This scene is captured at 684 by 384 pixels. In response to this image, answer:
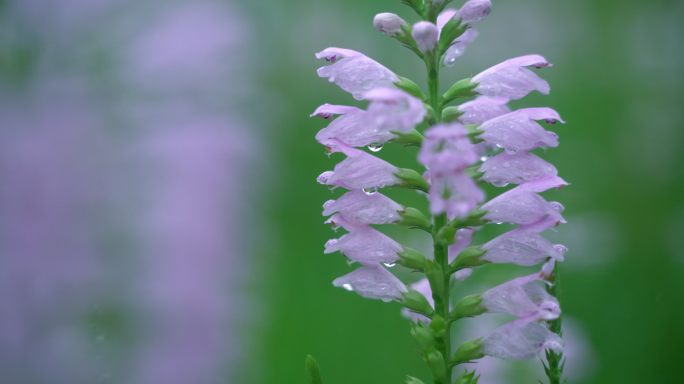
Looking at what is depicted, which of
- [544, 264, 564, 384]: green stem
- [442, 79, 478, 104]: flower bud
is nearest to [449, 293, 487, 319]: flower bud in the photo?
[544, 264, 564, 384]: green stem

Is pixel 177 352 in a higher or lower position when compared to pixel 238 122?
lower

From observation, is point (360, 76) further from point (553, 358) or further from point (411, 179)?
point (553, 358)

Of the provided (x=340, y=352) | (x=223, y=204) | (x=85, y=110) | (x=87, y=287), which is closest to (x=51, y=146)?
(x=85, y=110)

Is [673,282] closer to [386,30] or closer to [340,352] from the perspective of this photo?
[340,352]

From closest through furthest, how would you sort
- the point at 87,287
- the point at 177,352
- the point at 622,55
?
the point at 87,287
the point at 177,352
the point at 622,55

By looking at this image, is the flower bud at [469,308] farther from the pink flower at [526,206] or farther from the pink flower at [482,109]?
the pink flower at [482,109]

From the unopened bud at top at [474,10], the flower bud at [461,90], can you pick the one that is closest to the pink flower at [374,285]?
the flower bud at [461,90]

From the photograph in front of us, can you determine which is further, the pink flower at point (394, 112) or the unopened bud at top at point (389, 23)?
the unopened bud at top at point (389, 23)

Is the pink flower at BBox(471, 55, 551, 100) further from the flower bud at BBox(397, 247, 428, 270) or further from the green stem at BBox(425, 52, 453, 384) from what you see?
the flower bud at BBox(397, 247, 428, 270)
